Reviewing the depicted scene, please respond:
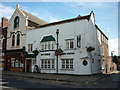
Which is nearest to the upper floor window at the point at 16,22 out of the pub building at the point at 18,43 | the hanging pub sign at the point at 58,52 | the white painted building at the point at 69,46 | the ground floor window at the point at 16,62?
the pub building at the point at 18,43

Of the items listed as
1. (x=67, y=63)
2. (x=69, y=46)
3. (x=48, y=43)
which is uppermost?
(x=48, y=43)

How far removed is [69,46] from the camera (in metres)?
20.5

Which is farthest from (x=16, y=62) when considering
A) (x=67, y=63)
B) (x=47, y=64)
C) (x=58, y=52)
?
(x=67, y=63)

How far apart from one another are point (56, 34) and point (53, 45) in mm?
1821

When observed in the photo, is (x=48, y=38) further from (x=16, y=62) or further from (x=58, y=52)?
(x=16, y=62)

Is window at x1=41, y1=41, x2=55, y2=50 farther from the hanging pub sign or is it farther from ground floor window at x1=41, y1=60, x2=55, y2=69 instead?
ground floor window at x1=41, y1=60, x2=55, y2=69

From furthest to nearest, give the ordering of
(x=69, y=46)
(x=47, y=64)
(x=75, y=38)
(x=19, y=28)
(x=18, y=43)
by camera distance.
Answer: (x=19, y=28), (x=18, y=43), (x=47, y=64), (x=69, y=46), (x=75, y=38)

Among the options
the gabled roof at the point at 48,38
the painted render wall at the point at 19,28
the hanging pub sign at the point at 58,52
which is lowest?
the hanging pub sign at the point at 58,52

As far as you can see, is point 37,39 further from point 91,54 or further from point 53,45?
point 91,54

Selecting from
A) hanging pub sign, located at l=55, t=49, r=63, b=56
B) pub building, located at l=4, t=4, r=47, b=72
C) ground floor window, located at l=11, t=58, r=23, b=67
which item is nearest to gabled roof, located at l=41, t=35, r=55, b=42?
hanging pub sign, located at l=55, t=49, r=63, b=56

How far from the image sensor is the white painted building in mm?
19109

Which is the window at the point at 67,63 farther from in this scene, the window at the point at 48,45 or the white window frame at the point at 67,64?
the window at the point at 48,45

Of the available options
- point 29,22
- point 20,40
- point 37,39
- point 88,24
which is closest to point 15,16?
point 29,22

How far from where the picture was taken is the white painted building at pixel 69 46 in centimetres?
1911
